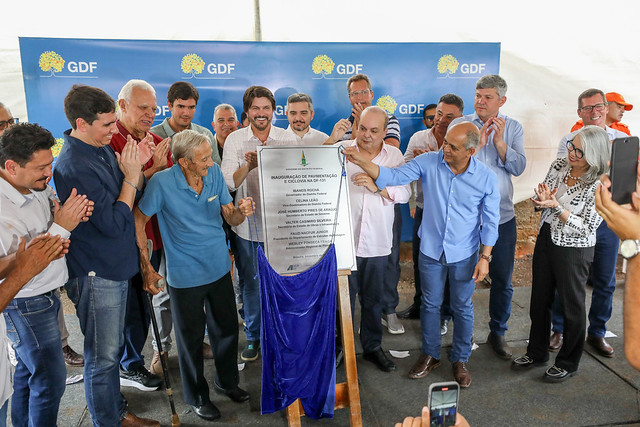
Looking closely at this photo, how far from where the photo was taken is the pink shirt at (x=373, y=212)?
312cm

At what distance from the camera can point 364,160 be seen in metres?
2.88

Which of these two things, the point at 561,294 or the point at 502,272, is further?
the point at 502,272

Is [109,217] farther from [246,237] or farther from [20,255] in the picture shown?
[246,237]

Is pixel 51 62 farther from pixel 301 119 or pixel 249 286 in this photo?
pixel 249 286

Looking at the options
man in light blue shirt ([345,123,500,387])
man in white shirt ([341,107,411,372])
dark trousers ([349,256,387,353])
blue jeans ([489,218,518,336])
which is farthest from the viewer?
blue jeans ([489,218,518,336])

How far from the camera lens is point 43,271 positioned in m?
2.12

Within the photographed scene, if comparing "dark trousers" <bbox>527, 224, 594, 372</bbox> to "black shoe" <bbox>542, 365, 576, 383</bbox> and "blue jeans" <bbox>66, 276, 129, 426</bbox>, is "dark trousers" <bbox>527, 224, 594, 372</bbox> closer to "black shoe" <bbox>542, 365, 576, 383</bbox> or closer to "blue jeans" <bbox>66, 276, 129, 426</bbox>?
"black shoe" <bbox>542, 365, 576, 383</bbox>

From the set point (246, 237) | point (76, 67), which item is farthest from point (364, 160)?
point (76, 67)

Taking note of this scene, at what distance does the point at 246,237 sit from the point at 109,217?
1.21 metres

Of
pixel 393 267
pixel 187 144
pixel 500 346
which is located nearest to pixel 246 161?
pixel 187 144

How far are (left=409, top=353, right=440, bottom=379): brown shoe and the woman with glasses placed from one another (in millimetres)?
627

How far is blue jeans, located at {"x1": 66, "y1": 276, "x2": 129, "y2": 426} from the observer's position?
2.29 m

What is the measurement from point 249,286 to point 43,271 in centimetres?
154

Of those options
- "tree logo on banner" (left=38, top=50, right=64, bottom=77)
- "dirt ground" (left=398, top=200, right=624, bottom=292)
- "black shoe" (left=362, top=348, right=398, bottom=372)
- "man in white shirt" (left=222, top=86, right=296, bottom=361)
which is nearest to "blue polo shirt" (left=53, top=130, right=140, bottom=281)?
"man in white shirt" (left=222, top=86, right=296, bottom=361)
